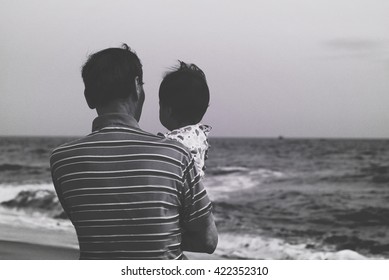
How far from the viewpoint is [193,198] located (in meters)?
0.84

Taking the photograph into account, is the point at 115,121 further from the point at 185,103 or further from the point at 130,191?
the point at 185,103

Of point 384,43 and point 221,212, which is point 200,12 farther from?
point 221,212

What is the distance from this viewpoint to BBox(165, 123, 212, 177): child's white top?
3.72 ft

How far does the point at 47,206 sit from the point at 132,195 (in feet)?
18.1

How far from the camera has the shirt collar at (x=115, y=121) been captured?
2.90ft

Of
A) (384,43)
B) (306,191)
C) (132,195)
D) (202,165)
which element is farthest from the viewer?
(306,191)

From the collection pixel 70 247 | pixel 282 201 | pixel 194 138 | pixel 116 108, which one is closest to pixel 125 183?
pixel 116 108

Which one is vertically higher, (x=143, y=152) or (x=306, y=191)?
(x=143, y=152)

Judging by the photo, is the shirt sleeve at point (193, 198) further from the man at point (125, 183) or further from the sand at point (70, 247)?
the sand at point (70, 247)

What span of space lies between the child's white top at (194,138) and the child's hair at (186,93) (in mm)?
38

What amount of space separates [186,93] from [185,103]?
22 mm
